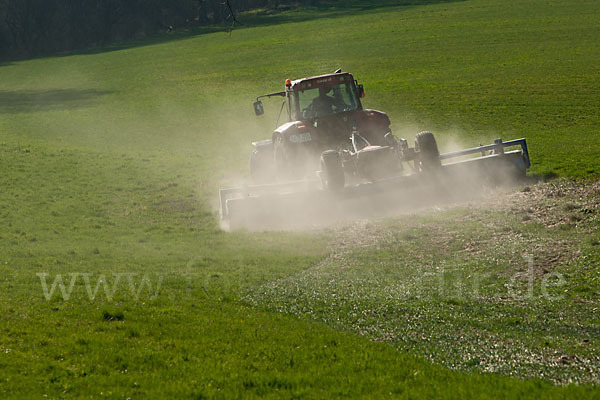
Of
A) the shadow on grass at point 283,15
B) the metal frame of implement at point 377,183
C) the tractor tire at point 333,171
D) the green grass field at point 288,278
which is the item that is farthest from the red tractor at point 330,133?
the shadow on grass at point 283,15

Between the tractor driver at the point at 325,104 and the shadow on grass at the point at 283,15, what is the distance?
58747 millimetres

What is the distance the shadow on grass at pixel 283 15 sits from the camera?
7706 centimetres

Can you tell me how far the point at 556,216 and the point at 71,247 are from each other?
35.4 feet

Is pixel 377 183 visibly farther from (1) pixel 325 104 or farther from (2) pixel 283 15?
(2) pixel 283 15

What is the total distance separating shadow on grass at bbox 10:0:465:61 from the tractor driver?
5875 cm

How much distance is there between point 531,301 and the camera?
9305 mm

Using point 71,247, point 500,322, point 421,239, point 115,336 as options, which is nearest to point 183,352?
point 115,336

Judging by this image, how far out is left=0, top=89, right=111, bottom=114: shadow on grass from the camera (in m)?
46.6

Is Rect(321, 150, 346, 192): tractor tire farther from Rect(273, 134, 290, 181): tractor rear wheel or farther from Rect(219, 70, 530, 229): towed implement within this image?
Rect(273, 134, 290, 181): tractor rear wheel

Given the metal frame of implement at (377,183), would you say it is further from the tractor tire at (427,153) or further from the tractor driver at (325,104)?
the tractor driver at (325,104)

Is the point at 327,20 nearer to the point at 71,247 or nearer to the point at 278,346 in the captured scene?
the point at 71,247

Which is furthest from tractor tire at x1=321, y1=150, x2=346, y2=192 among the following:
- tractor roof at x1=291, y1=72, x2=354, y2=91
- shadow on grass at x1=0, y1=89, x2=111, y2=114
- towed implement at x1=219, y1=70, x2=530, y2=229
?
shadow on grass at x1=0, y1=89, x2=111, y2=114

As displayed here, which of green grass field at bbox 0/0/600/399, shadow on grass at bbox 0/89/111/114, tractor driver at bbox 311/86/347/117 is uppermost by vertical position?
shadow on grass at bbox 0/89/111/114

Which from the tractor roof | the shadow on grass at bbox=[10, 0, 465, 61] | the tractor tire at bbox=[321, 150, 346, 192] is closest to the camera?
the tractor tire at bbox=[321, 150, 346, 192]
